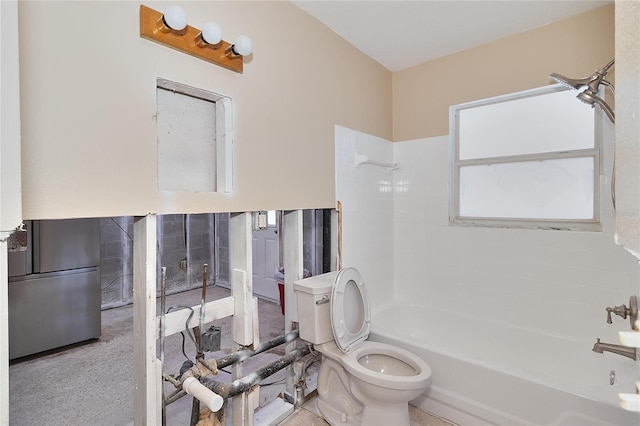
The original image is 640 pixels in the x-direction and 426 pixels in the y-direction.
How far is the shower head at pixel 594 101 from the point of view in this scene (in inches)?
70.4

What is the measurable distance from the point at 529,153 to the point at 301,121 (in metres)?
1.62

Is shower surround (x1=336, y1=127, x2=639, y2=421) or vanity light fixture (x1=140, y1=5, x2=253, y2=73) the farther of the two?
shower surround (x1=336, y1=127, x2=639, y2=421)

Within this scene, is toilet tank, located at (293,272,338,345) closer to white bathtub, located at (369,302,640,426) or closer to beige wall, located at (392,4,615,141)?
white bathtub, located at (369,302,640,426)

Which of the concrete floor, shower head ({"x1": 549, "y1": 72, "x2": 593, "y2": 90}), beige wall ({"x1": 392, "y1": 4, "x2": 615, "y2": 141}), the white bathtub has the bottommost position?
the concrete floor

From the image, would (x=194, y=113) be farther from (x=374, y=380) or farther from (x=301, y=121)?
(x=374, y=380)

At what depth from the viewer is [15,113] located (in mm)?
856

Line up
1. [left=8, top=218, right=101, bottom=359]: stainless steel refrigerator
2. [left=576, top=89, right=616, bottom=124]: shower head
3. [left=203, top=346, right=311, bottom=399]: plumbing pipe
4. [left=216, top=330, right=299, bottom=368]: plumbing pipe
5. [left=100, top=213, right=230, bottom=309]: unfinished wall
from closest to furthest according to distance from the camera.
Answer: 1. [left=203, top=346, right=311, bottom=399]: plumbing pipe
2. [left=216, top=330, right=299, bottom=368]: plumbing pipe
3. [left=576, top=89, right=616, bottom=124]: shower head
4. [left=8, top=218, right=101, bottom=359]: stainless steel refrigerator
5. [left=100, top=213, right=230, bottom=309]: unfinished wall

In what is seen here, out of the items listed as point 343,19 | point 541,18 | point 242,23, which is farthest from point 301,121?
point 541,18

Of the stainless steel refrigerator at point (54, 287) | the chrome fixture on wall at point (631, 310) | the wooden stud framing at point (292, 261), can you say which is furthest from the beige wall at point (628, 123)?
the stainless steel refrigerator at point (54, 287)

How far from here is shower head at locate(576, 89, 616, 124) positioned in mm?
1787

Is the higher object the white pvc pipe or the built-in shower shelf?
the built-in shower shelf

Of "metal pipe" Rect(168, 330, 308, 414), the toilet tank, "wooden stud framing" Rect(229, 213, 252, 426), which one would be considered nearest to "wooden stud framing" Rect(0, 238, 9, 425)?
"metal pipe" Rect(168, 330, 308, 414)

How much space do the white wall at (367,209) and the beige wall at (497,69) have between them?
0.38 metres

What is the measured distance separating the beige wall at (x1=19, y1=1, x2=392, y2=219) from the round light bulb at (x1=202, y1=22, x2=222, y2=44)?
12cm
